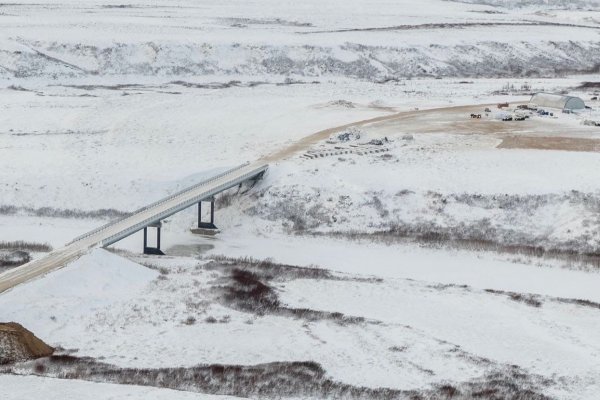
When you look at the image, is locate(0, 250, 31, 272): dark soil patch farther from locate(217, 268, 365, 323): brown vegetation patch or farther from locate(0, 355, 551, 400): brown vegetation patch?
locate(0, 355, 551, 400): brown vegetation patch

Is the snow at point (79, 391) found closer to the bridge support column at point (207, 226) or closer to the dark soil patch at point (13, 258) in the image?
the dark soil patch at point (13, 258)

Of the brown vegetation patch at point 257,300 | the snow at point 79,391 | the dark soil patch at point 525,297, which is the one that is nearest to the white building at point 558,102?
the dark soil patch at point 525,297

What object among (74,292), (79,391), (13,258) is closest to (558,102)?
(13,258)

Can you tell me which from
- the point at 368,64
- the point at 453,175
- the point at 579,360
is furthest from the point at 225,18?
the point at 579,360

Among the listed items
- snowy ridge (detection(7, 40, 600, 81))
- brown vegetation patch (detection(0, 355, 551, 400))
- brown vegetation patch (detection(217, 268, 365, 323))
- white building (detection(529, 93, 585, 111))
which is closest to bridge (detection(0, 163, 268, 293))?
brown vegetation patch (detection(217, 268, 365, 323))

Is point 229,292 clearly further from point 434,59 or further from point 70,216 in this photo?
point 434,59
